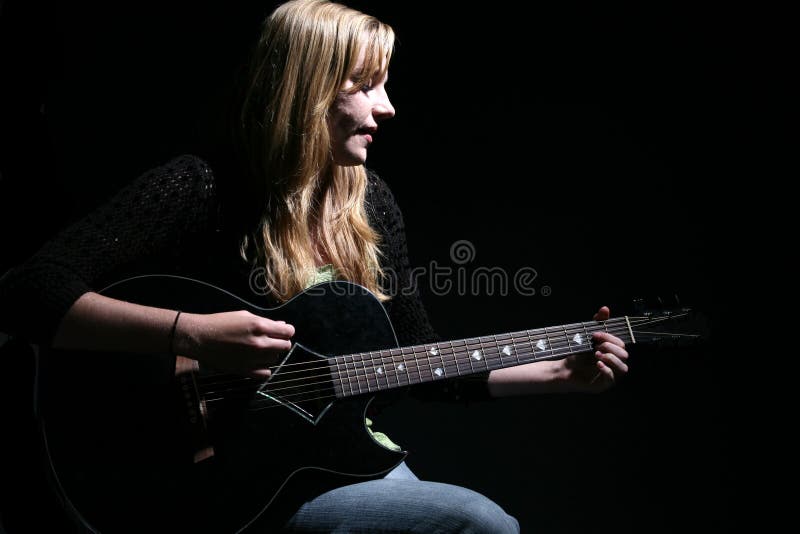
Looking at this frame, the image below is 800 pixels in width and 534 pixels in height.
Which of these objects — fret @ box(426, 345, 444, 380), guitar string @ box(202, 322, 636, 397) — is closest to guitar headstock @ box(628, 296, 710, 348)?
guitar string @ box(202, 322, 636, 397)

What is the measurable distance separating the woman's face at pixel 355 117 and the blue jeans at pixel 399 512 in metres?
0.61

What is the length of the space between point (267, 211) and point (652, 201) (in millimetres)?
1243

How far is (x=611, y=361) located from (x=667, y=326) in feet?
0.54

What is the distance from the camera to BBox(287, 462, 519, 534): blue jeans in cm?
109

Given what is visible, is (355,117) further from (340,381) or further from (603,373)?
(603,373)

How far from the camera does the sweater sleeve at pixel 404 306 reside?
1.43 metres

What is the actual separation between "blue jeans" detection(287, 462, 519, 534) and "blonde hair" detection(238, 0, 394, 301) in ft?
1.19

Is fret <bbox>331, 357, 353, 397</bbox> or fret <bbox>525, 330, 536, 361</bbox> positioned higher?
fret <bbox>331, 357, 353, 397</bbox>

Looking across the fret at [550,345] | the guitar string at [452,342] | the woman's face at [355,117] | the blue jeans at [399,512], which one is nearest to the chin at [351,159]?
the woman's face at [355,117]

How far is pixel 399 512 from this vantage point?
1.10 metres

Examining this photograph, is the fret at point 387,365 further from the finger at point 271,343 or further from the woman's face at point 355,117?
the woman's face at point 355,117

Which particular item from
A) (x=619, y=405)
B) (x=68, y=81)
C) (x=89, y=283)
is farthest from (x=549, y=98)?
(x=89, y=283)

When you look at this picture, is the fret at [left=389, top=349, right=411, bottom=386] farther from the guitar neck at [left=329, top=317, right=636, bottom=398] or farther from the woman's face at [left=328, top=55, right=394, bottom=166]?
the woman's face at [left=328, top=55, right=394, bottom=166]

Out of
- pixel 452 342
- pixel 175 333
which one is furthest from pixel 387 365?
pixel 175 333
